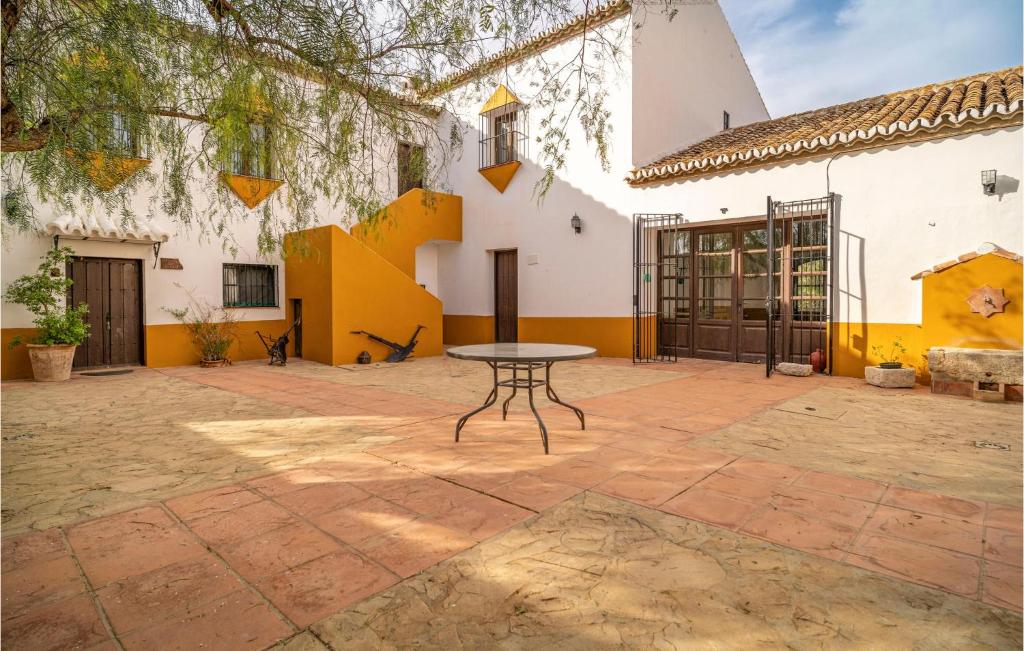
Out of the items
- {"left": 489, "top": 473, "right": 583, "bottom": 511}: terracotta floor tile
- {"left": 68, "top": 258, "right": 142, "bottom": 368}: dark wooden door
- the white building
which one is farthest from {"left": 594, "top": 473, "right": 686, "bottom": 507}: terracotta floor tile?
{"left": 68, "top": 258, "right": 142, "bottom": 368}: dark wooden door

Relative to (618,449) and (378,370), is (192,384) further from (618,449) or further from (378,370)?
(618,449)

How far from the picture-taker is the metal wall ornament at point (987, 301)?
6.02m

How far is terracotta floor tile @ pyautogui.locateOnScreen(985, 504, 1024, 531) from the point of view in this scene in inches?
100

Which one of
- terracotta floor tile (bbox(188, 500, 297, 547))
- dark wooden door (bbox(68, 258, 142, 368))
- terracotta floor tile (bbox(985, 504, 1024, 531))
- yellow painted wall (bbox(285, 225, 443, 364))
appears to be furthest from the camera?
yellow painted wall (bbox(285, 225, 443, 364))

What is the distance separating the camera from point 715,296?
919cm

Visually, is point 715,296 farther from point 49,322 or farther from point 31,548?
point 49,322

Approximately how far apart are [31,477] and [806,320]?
9082 mm

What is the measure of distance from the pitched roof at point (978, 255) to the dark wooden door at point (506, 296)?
24.5ft

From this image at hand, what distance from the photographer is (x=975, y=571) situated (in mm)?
2127

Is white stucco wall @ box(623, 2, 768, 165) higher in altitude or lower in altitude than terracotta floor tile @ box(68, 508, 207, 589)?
higher

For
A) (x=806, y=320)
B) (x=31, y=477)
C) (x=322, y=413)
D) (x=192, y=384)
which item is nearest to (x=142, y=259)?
(x=192, y=384)

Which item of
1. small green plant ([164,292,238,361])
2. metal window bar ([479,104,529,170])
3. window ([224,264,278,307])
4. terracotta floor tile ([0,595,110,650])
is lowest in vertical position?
terracotta floor tile ([0,595,110,650])

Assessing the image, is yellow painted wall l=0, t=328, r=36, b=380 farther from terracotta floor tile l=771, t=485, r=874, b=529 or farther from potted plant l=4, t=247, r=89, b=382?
terracotta floor tile l=771, t=485, r=874, b=529

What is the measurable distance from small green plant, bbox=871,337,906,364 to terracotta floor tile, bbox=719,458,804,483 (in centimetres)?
463
